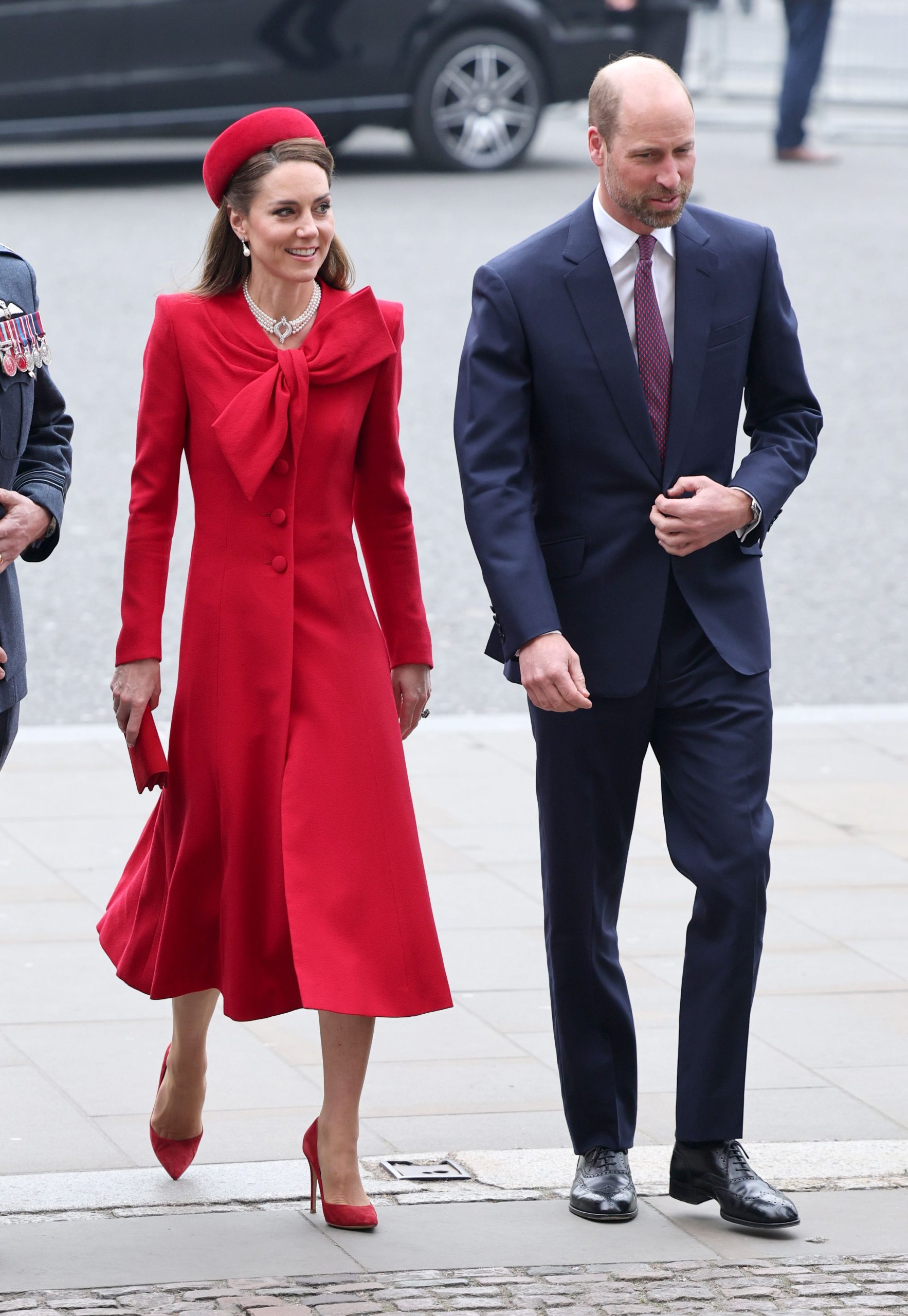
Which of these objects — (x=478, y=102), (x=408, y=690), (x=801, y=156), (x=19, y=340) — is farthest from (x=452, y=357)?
(x=19, y=340)

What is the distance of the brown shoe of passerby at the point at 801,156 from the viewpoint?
17.6m

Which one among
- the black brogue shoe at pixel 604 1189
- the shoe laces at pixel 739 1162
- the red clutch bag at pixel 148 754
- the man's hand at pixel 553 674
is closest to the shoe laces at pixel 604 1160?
the black brogue shoe at pixel 604 1189

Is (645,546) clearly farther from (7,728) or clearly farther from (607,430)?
(7,728)

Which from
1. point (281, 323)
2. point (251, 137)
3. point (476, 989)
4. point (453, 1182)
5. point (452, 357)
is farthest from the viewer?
point (452, 357)

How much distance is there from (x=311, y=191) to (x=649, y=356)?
66cm

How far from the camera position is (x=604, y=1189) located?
13.9 feet

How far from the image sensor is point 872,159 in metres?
18.3

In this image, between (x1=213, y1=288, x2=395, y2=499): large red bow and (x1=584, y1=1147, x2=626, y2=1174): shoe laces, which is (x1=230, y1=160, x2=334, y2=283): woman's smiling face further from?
(x1=584, y1=1147, x2=626, y2=1174): shoe laces

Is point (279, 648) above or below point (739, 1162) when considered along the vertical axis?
above

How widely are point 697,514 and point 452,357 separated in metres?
7.61

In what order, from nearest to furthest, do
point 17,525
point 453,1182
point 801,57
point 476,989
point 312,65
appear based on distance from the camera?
point 17,525 → point 453,1182 → point 476,989 → point 312,65 → point 801,57

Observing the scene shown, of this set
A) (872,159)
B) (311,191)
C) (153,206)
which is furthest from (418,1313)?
(872,159)

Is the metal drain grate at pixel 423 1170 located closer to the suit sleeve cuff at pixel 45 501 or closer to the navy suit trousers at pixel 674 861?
the navy suit trousers at pixel 674 861

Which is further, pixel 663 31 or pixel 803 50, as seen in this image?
pixel 803 50
